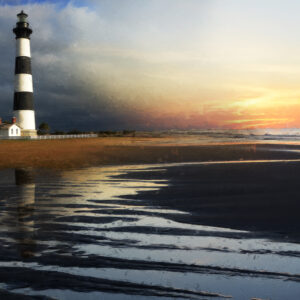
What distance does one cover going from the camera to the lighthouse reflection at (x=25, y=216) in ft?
15.1

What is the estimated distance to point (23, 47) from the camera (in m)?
53.2

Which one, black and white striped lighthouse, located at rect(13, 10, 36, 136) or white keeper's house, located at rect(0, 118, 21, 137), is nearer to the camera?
black and white striped lighthouse, located at rect(13, 10, 36, 136)

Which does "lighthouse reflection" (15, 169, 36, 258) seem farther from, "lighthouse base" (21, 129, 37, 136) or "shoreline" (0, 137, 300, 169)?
"lighthouse base" (21, 129, 37, 136)

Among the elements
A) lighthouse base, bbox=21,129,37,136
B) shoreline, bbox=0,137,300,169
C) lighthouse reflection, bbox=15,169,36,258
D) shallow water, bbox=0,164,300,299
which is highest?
lighthouse base, bbox=21,129,37,136

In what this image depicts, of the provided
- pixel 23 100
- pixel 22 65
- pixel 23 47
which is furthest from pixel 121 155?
pixel 23 47

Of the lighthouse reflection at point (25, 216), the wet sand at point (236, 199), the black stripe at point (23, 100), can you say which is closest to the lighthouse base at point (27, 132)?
the black stripe at point (23, 100)

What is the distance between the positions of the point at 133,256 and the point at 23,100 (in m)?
53.9

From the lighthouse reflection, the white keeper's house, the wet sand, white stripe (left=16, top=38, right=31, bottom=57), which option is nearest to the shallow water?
the lighthouse reflection

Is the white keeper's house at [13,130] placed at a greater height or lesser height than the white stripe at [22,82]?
lesser

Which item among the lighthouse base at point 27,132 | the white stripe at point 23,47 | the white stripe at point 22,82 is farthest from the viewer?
the lighthouse base at point 27,132

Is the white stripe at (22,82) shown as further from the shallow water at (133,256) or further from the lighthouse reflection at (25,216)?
the shallow water at (133,256)

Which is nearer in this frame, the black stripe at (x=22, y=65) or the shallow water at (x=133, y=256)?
the shallow water at (x=133, y=256)

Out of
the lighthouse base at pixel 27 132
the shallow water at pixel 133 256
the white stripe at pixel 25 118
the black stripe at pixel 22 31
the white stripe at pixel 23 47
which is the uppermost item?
the black stripe at pixel 22 31

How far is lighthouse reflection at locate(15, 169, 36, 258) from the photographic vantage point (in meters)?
4.59
